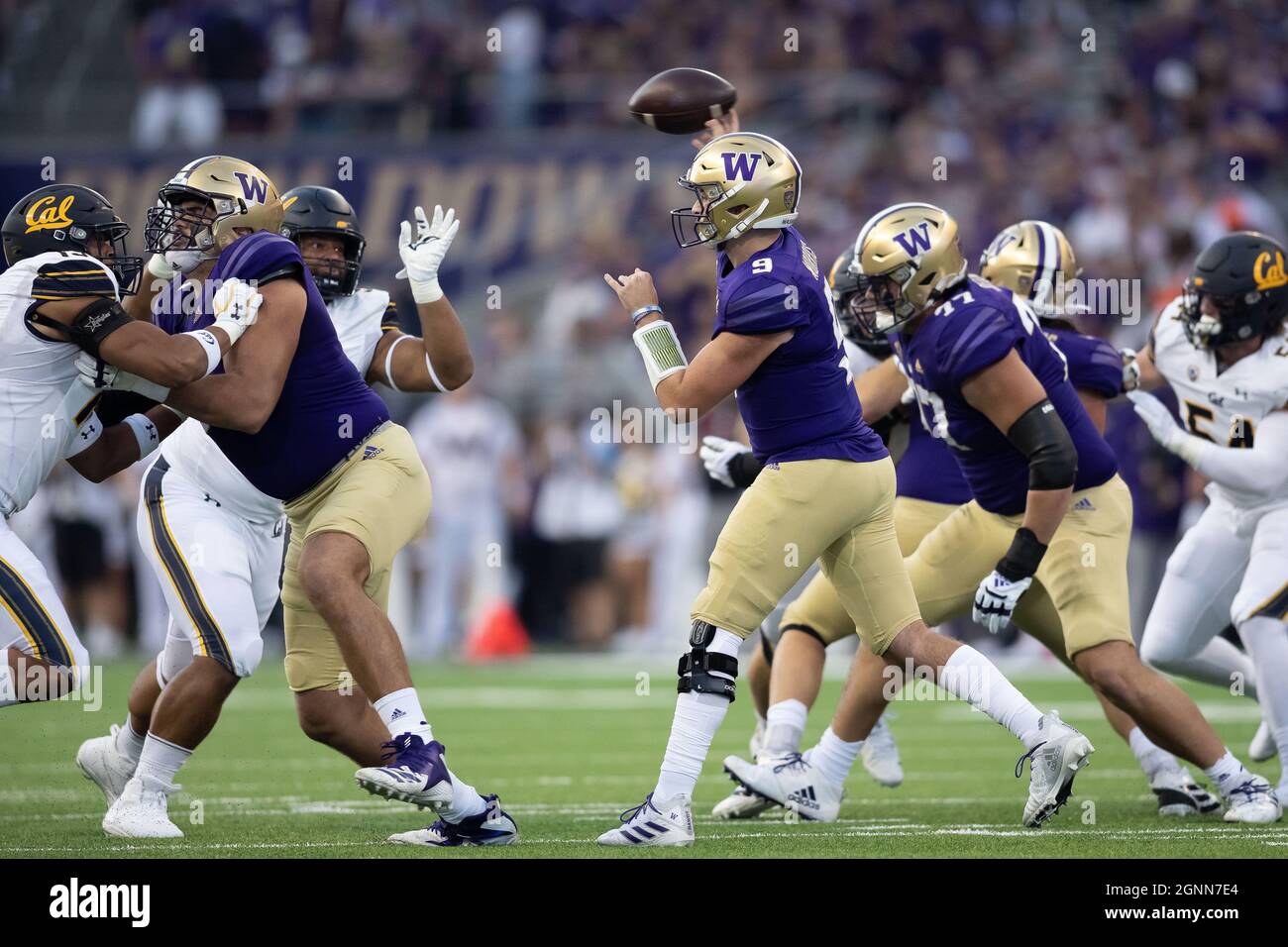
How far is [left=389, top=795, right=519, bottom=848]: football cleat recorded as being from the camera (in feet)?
16.8

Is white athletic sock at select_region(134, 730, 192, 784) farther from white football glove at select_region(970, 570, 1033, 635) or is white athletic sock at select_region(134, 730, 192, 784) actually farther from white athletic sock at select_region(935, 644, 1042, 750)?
white football glove at select_region(970, 570, 1033, 635)

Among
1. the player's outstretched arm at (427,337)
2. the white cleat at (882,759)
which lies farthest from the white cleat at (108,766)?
the white cleat at (882,759)

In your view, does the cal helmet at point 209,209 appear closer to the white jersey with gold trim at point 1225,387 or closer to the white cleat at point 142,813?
the white cleat at point 142,813

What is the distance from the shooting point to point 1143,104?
48.2 feet

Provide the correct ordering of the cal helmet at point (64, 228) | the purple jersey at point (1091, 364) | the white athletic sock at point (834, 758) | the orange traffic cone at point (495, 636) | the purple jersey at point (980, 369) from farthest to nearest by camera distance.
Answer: the orange traffic cone at point (495, 636)
the purple jersey at point (1091, 364)
the white athletic sock at point (834, 758)
the purple jersey at point (980, 369)
the cal helmet at point (64, 228)

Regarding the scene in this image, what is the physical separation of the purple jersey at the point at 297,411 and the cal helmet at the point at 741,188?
3.65 feet

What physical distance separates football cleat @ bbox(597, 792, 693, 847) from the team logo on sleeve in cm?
270

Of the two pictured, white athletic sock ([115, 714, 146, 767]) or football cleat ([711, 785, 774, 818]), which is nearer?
white athletic sock ([115, 714, 146, 767])

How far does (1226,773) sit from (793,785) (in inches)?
53.8

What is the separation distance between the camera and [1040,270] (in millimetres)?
6332

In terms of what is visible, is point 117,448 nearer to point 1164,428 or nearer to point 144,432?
point 144,432

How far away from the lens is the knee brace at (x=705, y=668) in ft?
16.6

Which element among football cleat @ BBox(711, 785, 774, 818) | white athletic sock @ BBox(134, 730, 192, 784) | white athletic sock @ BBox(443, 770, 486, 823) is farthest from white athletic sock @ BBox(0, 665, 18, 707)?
football cleat @ BBox(711, 785, 774, 818)

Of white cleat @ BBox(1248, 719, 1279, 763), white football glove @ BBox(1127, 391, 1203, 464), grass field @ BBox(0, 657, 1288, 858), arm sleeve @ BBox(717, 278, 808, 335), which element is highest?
arm sleeve @ BBox(717, 278, 808, 335)
